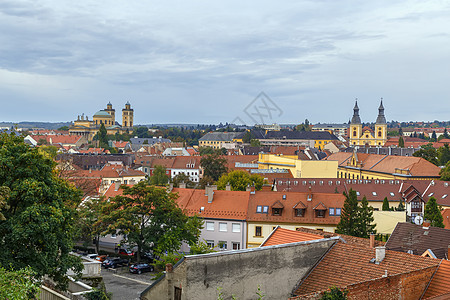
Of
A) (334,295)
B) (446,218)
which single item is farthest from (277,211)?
(334,295)

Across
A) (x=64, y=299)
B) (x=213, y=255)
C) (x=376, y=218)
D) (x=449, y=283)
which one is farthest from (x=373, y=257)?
(x=376, y=218)

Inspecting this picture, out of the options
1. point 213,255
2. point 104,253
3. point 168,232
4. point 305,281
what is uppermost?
point 213,255

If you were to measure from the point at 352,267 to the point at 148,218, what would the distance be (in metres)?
26.5

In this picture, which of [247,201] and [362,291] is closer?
[362,291]

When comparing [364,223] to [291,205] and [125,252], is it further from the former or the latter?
[125,252]

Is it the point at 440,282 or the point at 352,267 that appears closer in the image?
the point at 440,282

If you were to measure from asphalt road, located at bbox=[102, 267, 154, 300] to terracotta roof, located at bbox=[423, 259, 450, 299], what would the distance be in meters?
20.0

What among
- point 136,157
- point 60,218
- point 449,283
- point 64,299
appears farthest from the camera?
point 136,157

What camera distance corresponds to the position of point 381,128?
185 meters

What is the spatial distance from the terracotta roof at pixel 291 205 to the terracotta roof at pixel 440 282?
27.4 meters

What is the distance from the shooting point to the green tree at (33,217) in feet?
63.4

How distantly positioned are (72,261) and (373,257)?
500 inches

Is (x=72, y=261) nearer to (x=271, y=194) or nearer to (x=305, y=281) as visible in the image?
(x=305, y=281)

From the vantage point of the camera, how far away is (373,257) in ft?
60.7
